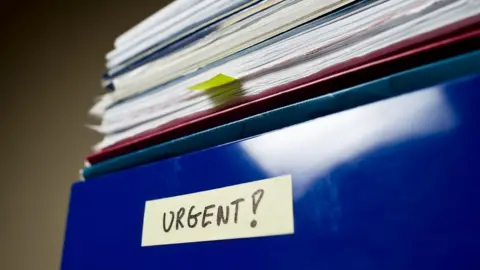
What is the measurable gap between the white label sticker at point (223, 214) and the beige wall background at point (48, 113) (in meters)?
0.70

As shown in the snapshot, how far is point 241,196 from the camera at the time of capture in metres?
0.41

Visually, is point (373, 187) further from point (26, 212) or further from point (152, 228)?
point (26, 212)

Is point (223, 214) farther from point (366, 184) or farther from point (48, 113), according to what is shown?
point (48, 113)

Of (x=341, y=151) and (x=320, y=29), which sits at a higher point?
(x=320, y=29)

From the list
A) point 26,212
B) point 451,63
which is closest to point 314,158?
point 451,63

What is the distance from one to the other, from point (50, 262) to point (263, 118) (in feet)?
2.78

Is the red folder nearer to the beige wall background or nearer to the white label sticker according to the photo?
the white label sticker

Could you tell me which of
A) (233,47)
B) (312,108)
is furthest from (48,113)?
(312,108)

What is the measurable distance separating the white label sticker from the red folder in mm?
86

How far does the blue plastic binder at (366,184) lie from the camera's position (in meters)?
0.31

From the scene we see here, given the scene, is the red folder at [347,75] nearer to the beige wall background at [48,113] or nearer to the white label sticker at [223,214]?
the white label sticker at [223,214]

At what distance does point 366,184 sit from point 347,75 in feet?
0.35

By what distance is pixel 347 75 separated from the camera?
1.32 feet

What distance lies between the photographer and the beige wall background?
112cm
